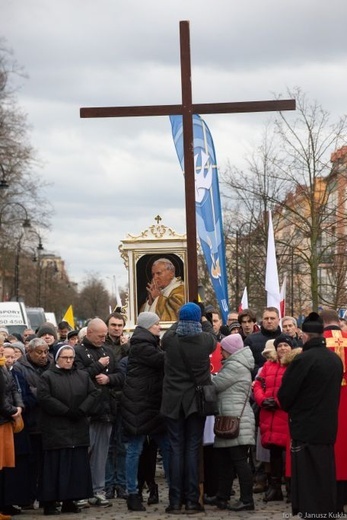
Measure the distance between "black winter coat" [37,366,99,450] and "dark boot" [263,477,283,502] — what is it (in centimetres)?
211

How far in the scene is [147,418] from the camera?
12.7 metres

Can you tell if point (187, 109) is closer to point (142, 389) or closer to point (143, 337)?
point (143, 337)

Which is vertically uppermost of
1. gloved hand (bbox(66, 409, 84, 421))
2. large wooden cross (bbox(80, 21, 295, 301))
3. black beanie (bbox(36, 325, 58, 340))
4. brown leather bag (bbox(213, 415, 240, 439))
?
large wooden cross (bbox(80, 21, 295, 301))

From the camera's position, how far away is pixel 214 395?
12.2m

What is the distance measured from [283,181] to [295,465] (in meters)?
25.2

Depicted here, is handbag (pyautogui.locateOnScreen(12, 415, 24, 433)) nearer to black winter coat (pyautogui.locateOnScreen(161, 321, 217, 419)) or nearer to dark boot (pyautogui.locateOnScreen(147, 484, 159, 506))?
black winter coat (pyautogui.locateOnScreen(161, 321, 217, 419))

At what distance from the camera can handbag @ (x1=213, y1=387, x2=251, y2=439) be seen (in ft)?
41.0

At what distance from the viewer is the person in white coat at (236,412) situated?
12.5 meters

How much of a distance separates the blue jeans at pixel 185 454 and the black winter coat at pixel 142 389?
0.40m

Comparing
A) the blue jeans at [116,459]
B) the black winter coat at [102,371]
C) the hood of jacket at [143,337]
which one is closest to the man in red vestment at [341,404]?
the hood of jacket at [143,337]

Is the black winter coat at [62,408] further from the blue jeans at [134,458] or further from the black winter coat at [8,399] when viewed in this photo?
the blue jeans at [134,458]

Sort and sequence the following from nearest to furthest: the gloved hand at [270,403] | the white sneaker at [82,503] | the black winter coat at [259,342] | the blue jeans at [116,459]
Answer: the gloved hand at [270,403], the white sneaker at [82,503], the blue jeans at [116,459], the black winter coat at [259,342]

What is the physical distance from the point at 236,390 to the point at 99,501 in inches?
81.2

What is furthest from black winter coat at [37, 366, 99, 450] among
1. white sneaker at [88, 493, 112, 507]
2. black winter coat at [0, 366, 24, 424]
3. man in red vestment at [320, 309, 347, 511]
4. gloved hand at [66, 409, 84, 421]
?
man in red vestment at [320, 309, 347, 511]
